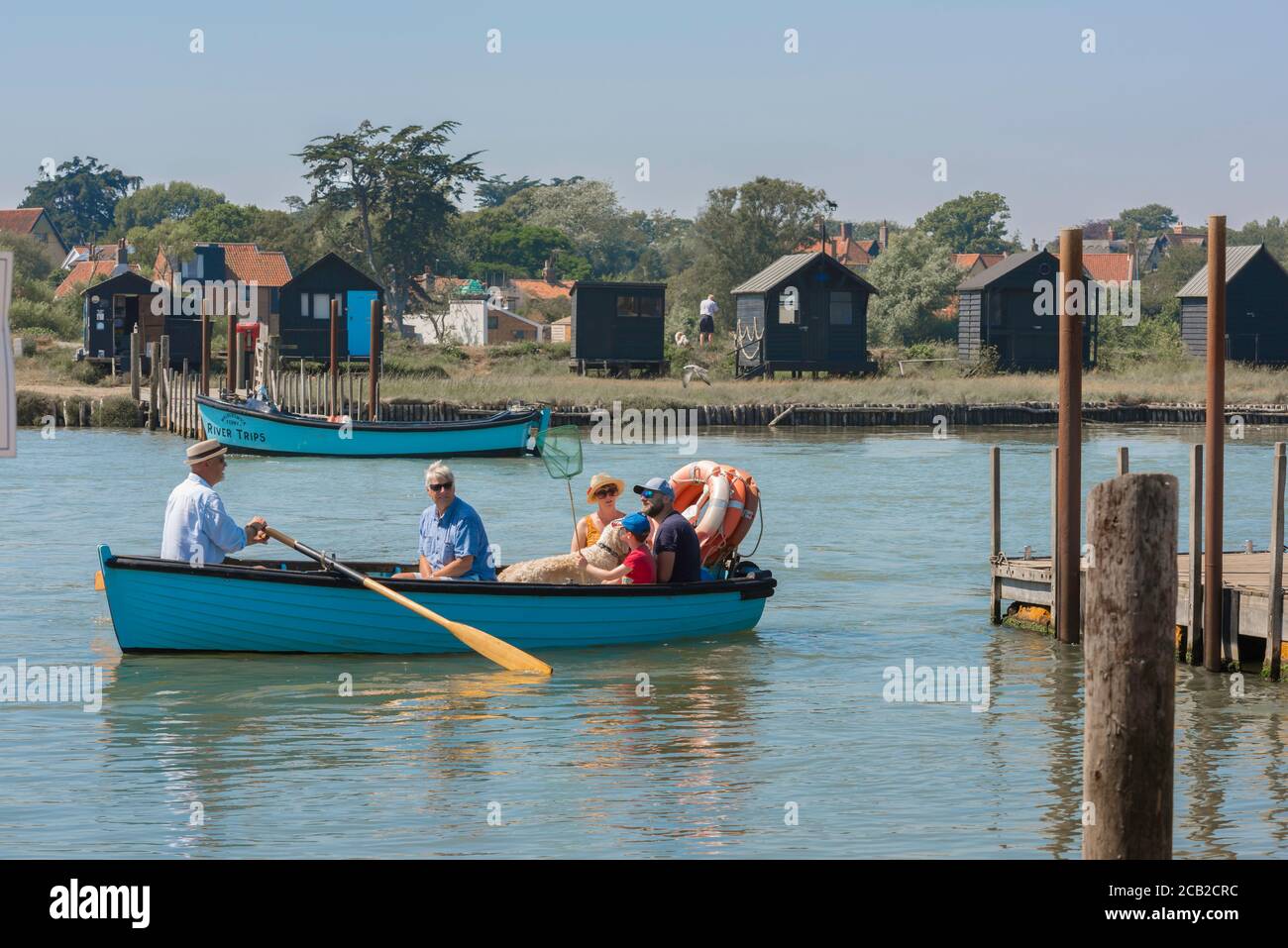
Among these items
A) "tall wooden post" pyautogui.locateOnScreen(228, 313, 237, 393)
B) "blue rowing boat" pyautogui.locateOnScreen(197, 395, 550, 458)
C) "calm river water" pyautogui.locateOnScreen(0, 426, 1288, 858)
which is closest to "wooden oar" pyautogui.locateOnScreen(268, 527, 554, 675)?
"calm river water" pyautogui.locateOnScreen(0, 426, 1288, 858)

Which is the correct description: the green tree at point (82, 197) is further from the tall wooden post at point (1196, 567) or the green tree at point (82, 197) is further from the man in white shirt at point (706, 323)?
the tall wooden post at point (1196, 567)

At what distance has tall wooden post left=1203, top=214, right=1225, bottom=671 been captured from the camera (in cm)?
1565

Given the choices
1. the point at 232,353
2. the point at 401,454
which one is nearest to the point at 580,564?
the point at 401,454

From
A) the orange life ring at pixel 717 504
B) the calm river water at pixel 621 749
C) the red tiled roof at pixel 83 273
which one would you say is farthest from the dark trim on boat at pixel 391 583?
the red tiled roof at pixel 83 273

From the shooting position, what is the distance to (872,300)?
93375 mm

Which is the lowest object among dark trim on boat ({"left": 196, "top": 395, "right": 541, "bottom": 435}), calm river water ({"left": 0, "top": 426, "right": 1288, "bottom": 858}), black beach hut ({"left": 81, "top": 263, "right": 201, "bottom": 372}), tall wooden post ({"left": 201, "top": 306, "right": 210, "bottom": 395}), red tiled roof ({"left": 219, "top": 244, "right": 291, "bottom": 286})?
calm river water ({"left": 0, "top": 426, "right": 1288, "bottom": 858})

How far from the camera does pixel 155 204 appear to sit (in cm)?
17700

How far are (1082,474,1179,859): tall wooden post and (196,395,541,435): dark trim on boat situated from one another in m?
38.1

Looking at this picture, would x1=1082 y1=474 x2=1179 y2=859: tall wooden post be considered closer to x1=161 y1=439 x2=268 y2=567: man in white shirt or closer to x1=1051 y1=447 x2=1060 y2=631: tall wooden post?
x1=161 y1=439 x2=268 y2=567: man in white shirt

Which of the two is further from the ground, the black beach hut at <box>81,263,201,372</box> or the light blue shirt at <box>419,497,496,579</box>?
the black beach hut at <box>81,263,201,372</box>

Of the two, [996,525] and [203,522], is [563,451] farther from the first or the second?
[203,522]

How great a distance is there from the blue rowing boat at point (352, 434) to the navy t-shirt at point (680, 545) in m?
28.9

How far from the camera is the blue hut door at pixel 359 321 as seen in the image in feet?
241
